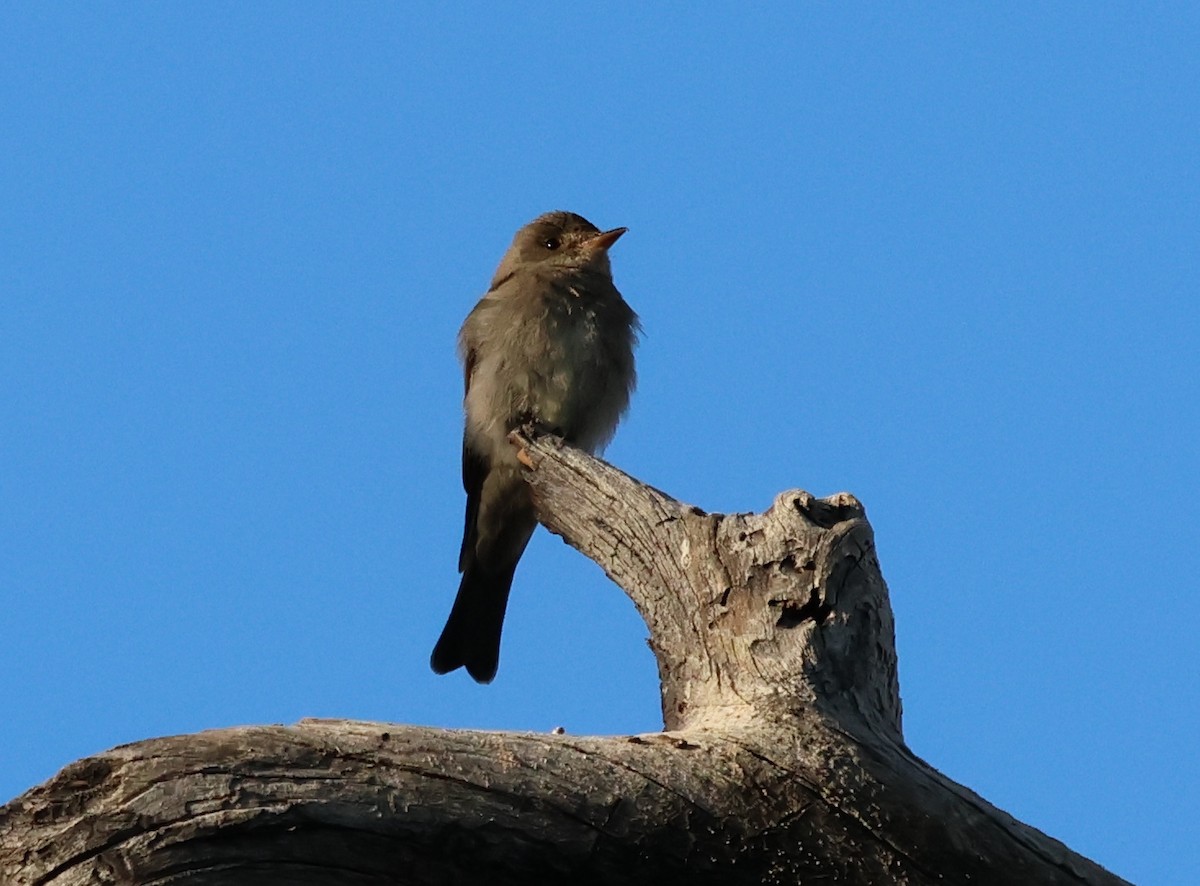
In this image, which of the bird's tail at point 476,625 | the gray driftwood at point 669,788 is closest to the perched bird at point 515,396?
the bird's tail at point 476,625

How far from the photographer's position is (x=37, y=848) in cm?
350

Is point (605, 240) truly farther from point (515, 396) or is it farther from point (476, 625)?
point (476, 625)

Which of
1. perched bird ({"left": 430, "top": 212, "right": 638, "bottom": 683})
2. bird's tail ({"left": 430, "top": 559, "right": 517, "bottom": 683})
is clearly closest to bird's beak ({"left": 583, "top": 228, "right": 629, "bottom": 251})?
perched bird ({"left": 430, "top": 212, "right": 638, "bottom": 683})

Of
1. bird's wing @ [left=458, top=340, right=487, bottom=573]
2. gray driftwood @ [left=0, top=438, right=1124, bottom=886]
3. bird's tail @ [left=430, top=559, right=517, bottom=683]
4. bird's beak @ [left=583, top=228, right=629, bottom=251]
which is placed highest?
bird's beak @ [left=583, top=228, right=629, bottom=251]

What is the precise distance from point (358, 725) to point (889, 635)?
1.78 meters

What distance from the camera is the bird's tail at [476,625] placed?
8.05m

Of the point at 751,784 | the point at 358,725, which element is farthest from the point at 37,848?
the point at 751,784

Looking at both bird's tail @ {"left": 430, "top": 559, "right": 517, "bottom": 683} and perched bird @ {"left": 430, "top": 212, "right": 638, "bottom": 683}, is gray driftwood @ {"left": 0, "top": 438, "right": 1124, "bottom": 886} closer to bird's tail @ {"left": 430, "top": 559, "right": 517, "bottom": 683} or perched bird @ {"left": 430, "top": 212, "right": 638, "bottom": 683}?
perched bird @ {"left": 430, "top": 212, "right": 638, "bottom": 683}

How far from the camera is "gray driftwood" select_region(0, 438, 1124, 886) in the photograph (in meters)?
3.55

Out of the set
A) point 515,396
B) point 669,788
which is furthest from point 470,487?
A: point 669,788

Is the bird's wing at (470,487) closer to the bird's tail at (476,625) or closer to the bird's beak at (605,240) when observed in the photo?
the bird's tail at (476,625)

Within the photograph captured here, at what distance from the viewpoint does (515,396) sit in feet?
25.9

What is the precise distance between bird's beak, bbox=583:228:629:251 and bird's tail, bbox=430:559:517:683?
5.91 feet

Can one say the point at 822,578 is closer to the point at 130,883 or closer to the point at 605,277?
the point at 130,883
